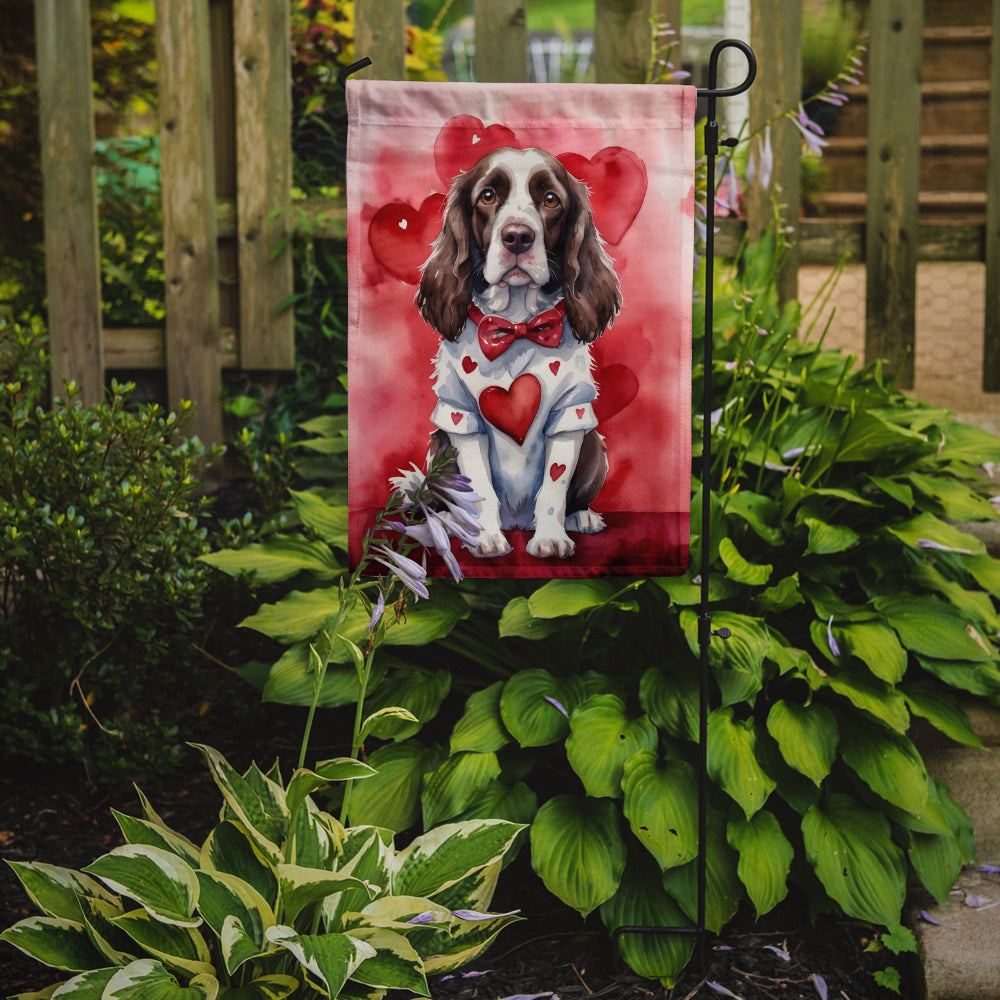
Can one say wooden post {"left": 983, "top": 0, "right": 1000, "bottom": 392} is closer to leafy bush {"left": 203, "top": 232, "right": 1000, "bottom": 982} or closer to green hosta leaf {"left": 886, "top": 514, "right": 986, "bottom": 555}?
leafy bush {"left": 203, "top": 232, "right": 1000, "bottom": 982}

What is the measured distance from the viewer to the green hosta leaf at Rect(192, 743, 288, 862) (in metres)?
1.63

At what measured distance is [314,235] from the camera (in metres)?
3.31

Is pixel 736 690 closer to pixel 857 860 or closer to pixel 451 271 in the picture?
pixel 857 860

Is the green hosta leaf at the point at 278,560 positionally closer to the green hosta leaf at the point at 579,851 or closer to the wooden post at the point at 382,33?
the green hosta leaf at the point at 579,851

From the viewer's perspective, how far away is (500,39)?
314 cm

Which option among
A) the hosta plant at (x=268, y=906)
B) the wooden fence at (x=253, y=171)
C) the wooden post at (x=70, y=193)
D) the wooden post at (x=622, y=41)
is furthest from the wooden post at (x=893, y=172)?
the wooden post at (x=70, y=193)

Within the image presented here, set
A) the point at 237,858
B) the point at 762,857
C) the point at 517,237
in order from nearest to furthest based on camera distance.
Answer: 1. the point at 237,858
2. the point at 517,237
3. the point at 762,857

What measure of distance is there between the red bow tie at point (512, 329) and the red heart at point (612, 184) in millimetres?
163

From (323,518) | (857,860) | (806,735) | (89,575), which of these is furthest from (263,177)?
(857,860)

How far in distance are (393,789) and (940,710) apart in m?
1.15

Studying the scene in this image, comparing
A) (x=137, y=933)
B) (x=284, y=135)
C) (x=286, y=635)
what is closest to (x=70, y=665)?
(x=286, y=635)

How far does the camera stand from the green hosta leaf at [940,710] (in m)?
2.07

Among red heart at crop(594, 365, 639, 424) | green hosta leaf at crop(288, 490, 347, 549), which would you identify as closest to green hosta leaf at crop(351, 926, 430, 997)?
red heart at crop(594, 365, 639, 424)

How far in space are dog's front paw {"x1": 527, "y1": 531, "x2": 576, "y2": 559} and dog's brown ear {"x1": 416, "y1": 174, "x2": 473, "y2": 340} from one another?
0.40 metres
